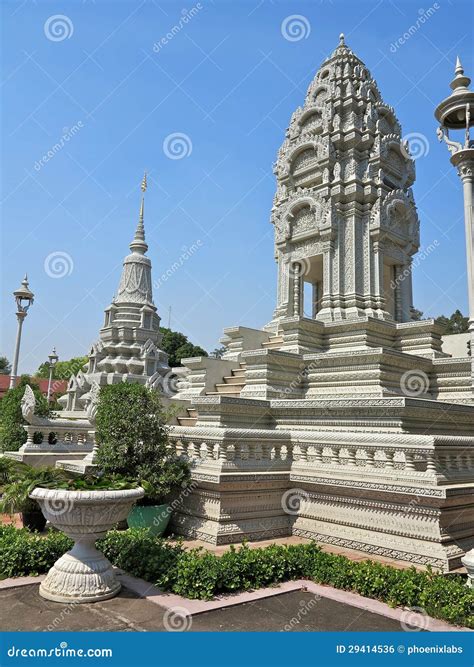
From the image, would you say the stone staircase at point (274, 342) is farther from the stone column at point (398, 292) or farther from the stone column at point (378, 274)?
the stone column at point (398, 292)

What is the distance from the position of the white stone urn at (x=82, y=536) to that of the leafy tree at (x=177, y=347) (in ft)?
185

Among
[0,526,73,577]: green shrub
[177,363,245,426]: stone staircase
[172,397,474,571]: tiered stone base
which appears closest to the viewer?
[0,526,73,577]: green shrub

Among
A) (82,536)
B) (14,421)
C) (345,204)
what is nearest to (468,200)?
(82,536)

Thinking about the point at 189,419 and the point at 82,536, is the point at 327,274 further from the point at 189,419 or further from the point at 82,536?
the point at 82,536

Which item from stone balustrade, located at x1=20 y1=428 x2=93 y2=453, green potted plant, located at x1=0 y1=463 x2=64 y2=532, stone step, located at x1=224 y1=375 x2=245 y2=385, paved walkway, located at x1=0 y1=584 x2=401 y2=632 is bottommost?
paved walkway, located at x1=0 y1=584 x2=401 y2=632

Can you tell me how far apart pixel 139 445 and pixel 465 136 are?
7212mm

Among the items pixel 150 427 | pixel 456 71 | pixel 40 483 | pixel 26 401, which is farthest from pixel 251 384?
pixel 456 71

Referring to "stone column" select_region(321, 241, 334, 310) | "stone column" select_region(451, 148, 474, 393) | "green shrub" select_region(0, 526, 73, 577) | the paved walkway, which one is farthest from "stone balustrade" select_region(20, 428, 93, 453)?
"stone column" select_region(451, 148, 474, 393)

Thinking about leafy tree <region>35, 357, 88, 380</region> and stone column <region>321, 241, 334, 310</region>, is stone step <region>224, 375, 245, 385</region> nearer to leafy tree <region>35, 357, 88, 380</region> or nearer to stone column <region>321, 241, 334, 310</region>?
stone column <region>321, 241, 334, 310</region>

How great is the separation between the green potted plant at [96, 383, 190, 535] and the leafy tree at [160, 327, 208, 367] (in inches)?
2087

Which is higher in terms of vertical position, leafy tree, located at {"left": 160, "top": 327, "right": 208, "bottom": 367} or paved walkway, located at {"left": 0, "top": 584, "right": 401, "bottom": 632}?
leafy tree, located at {"left": 160, "top": 327, "right": 208, "bottom": 367}

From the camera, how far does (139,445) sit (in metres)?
9.11

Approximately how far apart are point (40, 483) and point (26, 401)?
8.67 m

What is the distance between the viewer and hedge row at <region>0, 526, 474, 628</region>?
545cm
